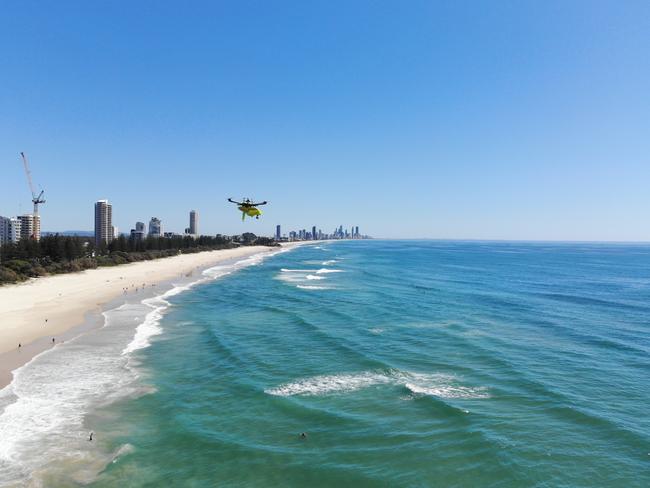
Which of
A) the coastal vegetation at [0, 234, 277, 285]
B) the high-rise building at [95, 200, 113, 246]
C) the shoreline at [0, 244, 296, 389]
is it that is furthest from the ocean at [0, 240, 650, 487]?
the high-rise building at [95, 200, 113, 246]

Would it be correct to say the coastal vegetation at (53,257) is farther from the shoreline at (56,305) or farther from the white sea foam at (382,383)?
the white sea foam at (382,383)

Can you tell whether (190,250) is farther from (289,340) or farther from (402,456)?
(402,456)

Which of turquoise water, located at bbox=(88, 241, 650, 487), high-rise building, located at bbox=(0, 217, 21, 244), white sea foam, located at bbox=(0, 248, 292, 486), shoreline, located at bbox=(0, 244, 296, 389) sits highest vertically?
high-rise building, located at bbox=(0, 217, 21, 244)

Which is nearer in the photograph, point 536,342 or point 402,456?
point 402,456

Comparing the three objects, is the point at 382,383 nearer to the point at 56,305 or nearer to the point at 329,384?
the point at 329,384

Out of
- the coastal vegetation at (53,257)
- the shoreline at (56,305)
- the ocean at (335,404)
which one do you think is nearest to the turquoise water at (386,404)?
the ocean at (335,404)

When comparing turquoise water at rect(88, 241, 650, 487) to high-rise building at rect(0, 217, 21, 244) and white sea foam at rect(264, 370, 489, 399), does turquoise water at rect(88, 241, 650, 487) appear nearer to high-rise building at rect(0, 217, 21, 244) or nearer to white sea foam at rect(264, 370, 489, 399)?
white sea foam at rect(264, 370, 489, 399)

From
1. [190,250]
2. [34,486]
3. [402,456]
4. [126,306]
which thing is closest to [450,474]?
[402,456]
